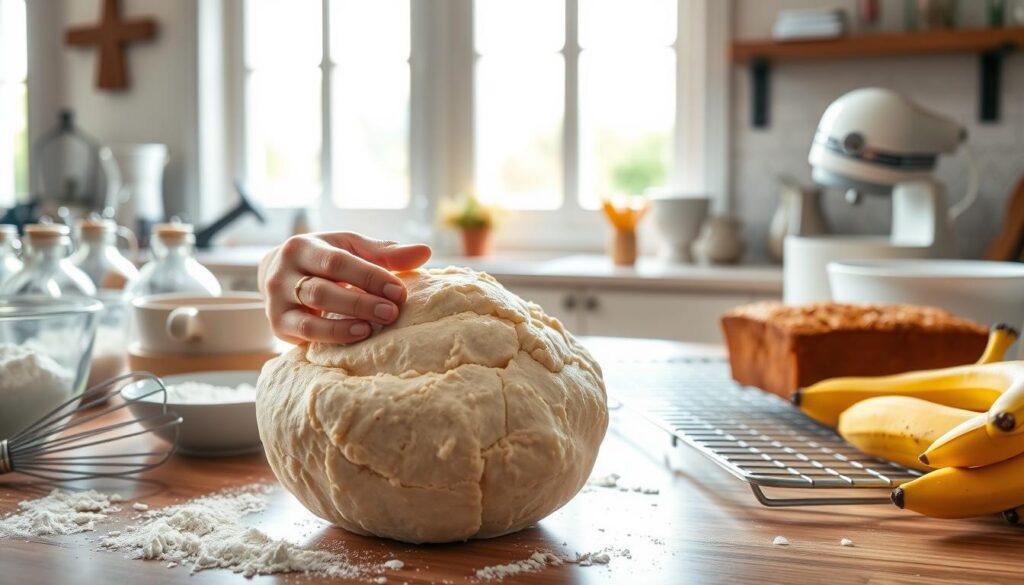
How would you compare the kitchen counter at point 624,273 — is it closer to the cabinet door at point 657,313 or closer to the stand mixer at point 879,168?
the cabinet door at point 657,313

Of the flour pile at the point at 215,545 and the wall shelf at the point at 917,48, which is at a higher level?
the wall shelf at the point at 917,48

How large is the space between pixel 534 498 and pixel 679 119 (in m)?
2.65

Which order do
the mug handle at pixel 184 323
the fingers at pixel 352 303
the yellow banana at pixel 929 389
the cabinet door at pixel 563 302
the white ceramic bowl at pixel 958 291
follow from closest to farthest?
the fingers at pixel 352 303 < the yellow banana at pixel 929 389 < the mug handle at pixel 184 323 < the white ceramic bowl at pixel 958 291 < the cabinet door at pixel 563 302

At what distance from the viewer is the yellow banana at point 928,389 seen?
885 millimetres

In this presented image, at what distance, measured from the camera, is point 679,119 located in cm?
317

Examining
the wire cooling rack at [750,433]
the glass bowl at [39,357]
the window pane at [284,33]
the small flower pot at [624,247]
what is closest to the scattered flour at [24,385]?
the glass bowl at [39,357]

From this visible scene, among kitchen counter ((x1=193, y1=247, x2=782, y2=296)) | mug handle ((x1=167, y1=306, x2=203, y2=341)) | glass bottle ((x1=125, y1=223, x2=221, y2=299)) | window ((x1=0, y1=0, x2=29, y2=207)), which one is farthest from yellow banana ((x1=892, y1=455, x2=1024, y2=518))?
window ((x1=0, y1=0, x2=29, y2=207))

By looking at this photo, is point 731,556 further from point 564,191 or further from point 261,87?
point 261,87

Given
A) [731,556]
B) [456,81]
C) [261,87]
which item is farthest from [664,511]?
[261,87]

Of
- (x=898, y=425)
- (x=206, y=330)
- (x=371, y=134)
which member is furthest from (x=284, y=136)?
(x=898, y=425)

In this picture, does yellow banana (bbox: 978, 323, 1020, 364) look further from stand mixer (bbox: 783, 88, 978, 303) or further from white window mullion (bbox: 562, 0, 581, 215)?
white window mullion (bbox: 562, 0, 581, 215)

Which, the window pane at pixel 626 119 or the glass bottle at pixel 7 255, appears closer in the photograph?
the glass bottle at pixel 7 255

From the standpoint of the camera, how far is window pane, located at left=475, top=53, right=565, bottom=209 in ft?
10.9

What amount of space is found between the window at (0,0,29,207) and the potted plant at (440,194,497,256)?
2.03 meters
